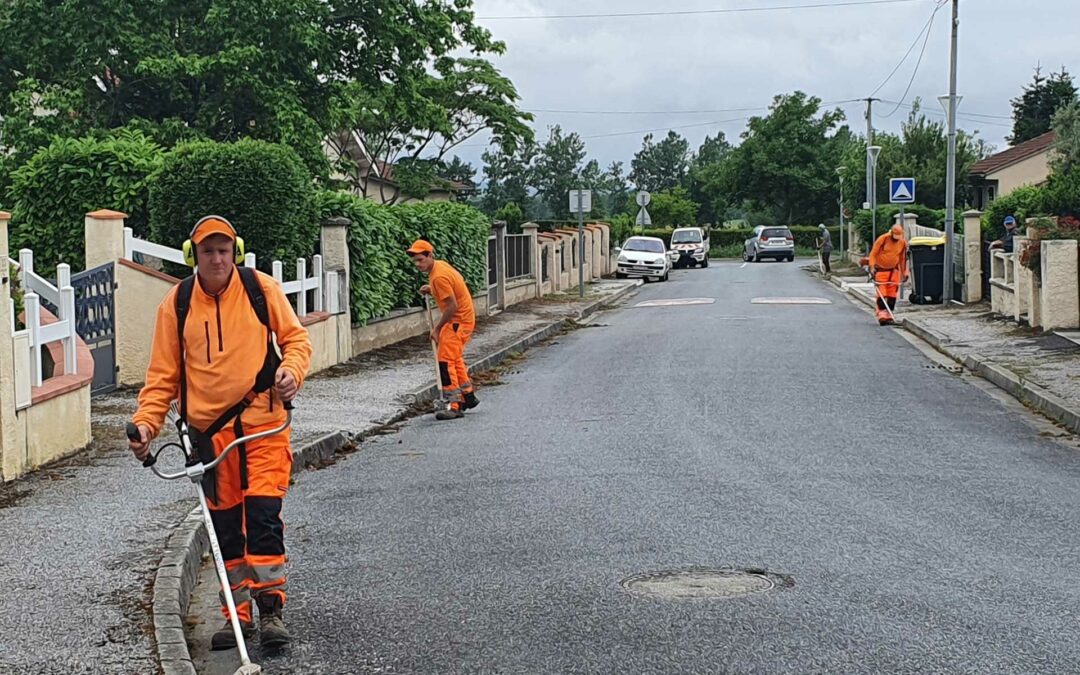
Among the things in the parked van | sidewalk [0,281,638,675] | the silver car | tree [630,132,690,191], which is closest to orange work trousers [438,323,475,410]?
sidewalk [0,281,638,675]

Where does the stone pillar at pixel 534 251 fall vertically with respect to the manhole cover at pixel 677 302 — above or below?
above

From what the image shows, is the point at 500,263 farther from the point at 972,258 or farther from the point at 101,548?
the point at 101,548

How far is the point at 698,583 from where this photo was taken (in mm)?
6551

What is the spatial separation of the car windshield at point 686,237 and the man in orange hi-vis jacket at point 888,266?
33.5 metres

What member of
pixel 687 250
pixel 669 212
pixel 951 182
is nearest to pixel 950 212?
pixel 951 182

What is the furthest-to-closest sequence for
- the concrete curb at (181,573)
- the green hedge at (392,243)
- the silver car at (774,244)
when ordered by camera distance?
1. the silver car at (774,244)
2. the green hedge at (392,243)
3. the concrete curb at (181,573)

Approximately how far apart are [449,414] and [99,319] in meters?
3.58

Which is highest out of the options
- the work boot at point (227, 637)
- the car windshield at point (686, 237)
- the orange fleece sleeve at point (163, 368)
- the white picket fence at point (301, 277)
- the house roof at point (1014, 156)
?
the house roof at point (1014, 156)

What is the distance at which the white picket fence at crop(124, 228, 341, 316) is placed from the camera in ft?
46.7

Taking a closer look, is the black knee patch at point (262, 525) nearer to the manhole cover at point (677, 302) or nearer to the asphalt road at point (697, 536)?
the asphalt road at point (697, 536)

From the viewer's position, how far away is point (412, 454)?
11.3m

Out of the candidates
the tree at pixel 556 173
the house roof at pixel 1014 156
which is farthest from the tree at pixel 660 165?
the house roof at pixel 1014 156

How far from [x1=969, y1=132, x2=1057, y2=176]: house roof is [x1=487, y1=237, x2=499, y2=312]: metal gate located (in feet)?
100

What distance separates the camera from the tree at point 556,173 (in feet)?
311
